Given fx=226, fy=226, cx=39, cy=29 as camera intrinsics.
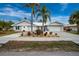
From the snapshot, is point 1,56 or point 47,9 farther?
point 47,9

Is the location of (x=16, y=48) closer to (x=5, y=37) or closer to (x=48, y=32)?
(x=5, y=37)

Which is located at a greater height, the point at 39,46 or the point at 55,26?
the point at 55,26

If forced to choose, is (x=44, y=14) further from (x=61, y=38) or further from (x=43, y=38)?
(x=61, y=38)

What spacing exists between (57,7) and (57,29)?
842 mm

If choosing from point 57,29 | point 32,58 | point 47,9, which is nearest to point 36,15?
point 47,9

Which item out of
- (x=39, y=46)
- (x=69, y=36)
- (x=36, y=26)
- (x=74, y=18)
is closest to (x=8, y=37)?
(x=36, y=26)

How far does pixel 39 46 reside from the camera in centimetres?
738

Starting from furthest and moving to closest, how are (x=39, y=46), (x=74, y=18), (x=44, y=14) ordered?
1. (x=74, y=18)
2. (x=44, y=14)
3. (x=39, y=46)

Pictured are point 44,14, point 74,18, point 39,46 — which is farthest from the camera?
point 74,18

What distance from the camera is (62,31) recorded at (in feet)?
25.8

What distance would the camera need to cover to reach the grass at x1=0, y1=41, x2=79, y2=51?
287 inches

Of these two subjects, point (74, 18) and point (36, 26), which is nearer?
point (36, 26)

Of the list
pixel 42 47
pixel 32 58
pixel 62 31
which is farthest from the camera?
pixel 62 31

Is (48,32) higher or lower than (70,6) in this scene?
lower
